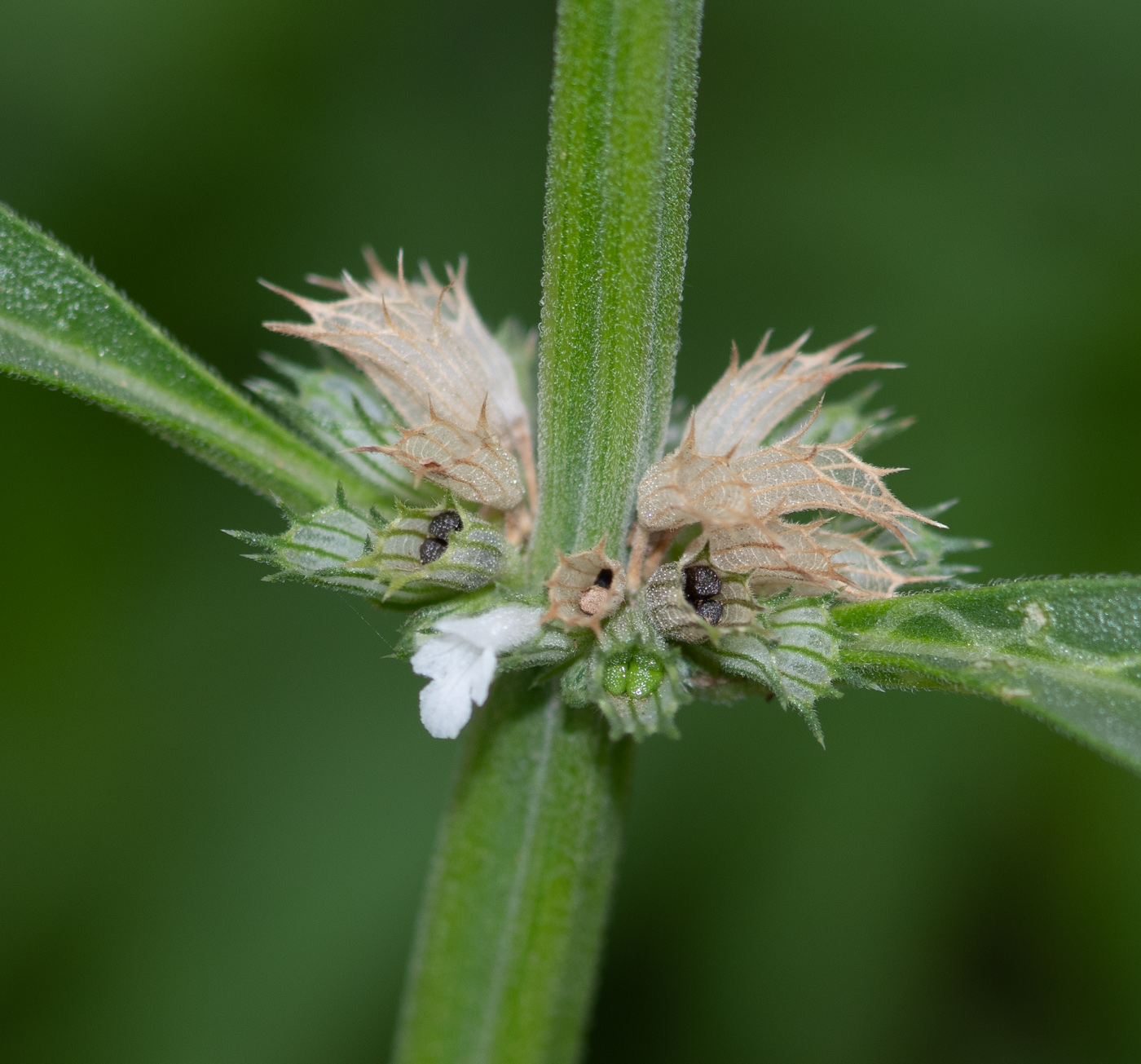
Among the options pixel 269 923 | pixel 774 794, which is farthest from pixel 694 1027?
pixel 269 923

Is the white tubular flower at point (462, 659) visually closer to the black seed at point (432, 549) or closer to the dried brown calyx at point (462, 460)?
the black seed at point (432, 549)

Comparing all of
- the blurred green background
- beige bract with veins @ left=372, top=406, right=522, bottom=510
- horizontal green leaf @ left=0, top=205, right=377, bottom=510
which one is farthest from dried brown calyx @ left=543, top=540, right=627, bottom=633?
the blurred green background

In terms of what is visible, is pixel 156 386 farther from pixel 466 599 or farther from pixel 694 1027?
pixel 694 1027

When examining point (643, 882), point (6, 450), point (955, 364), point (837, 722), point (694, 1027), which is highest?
point (955, 364)

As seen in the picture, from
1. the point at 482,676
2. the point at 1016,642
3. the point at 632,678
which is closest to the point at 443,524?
the point at 482,676

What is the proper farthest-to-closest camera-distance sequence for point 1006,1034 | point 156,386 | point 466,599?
point 1006,1034
point 156,386
point 466,599

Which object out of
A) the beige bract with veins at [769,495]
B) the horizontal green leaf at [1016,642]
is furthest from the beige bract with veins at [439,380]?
the horizontal green leaf at [1016,642]
